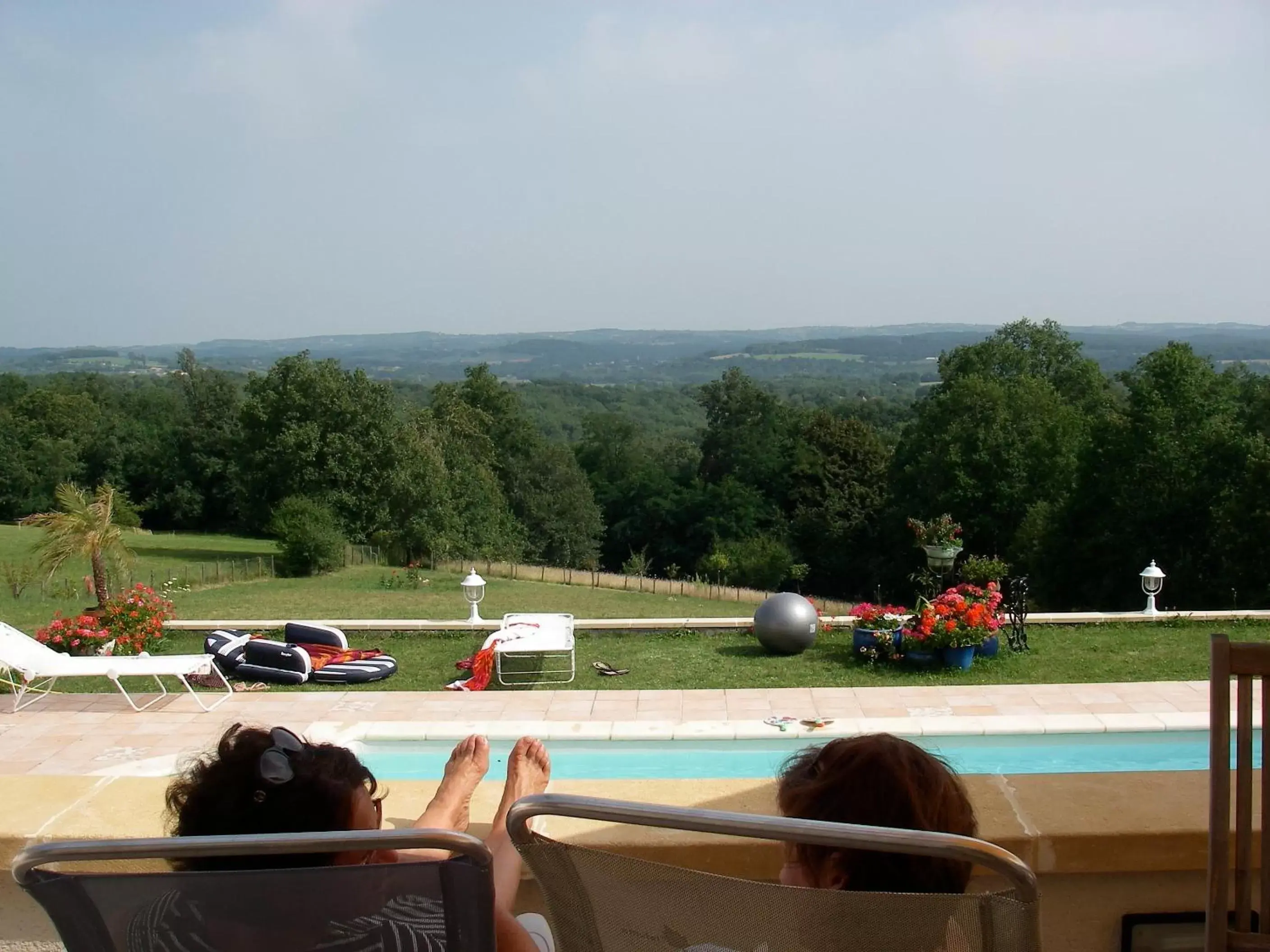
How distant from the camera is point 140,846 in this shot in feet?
4.52

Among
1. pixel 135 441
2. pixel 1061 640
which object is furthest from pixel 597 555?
pixel 1061 640

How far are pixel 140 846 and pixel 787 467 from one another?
4193 cm

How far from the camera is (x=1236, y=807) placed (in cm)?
190

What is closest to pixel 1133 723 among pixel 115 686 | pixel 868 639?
pixel 868 639

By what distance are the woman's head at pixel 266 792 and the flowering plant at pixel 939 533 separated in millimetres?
11850

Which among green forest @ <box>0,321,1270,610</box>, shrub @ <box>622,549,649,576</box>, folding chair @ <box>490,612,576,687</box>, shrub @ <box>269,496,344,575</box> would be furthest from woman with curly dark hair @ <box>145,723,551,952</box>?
shrub @ <box>622,549,649,576</box>

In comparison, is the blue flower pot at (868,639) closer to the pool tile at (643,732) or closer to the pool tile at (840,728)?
the pool tile at (840,728)

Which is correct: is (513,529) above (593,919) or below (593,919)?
below

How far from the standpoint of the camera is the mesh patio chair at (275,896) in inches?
54.1

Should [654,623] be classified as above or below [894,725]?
below

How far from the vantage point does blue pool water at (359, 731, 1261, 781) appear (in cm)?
703

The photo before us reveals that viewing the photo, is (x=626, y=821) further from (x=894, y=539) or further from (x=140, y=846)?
(x=894, y=539)

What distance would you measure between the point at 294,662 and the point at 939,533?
24.8 feet

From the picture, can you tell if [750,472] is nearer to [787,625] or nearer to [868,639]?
[787,625]
